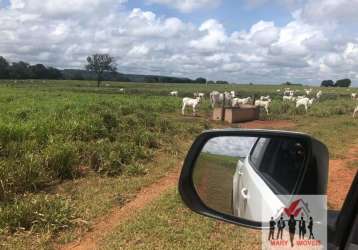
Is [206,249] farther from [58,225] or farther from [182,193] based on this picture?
[182,193]

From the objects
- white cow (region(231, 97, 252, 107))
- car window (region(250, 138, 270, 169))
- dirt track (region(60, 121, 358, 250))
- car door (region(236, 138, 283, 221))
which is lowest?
dirt track (region(60, 121, 358, 250))

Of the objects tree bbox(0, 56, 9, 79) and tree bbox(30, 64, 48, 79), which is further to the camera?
tree bbox(30, 64, 48, 79)

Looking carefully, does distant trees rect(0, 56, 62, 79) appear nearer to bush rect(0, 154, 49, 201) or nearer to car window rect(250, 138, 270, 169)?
bush rect(0, 154, 49, 201)

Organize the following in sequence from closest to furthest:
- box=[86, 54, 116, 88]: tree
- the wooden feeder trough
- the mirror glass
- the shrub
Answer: the mirror glass
the shrub
the wooden feeder trough
box=[86, 54, 116, 88]: tree

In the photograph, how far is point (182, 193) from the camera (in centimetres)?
208

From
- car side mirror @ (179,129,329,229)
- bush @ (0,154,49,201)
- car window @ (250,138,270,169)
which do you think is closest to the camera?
car side mirror @ (179,129,329,229)

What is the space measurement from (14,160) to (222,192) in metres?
6.30

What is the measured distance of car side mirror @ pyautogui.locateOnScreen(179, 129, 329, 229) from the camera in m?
1.79

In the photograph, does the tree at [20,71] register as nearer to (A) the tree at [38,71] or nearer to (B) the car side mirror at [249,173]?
(A) the tree at [38,71]

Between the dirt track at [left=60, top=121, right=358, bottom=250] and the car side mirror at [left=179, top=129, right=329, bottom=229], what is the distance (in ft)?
9.93

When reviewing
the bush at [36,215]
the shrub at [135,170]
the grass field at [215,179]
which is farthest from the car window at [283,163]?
the shrub at [135,170]

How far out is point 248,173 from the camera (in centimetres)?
250

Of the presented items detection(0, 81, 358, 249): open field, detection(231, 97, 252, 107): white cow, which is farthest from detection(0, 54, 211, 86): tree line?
detection(0, 81, 358, 249): open field

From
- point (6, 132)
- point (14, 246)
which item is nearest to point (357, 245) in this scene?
point (14, 246)
